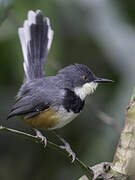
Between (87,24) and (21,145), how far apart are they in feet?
5.26

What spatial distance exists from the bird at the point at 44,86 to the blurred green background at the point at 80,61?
0.14 m

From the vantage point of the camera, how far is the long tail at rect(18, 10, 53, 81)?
382 centimetres

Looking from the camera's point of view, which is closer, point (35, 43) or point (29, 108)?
point (29, 108)

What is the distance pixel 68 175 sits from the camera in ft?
13.8

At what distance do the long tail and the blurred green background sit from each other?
108 millimetres

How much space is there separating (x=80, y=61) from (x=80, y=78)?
1483 millimetres

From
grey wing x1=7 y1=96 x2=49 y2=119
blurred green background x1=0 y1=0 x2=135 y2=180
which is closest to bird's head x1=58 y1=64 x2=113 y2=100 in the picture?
blurred green background x1=0 y1=0 x2=135 y2=180

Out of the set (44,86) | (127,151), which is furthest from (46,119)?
(127,151)

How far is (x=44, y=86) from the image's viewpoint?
339cm

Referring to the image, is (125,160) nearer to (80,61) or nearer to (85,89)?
(85,89)

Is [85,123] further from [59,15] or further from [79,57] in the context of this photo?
[59,15]

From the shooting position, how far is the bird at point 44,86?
318cm

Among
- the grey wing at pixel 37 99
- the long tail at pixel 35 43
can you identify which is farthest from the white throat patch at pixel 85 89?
the long tail at pixel 35 43

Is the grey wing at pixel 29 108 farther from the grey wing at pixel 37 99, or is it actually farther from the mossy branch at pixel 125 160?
the mossy branch at pixel 125 160
